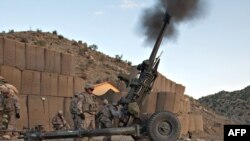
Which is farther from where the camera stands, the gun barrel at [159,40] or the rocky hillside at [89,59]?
the rocky hillside at [89,59]

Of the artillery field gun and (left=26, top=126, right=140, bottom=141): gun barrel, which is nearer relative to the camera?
(left=26, top=126, right=140, bottom=141): gun barrel

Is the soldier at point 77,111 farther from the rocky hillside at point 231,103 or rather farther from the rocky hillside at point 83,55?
the rocky hillside at point 231,103

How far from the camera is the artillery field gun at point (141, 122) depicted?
11250 mm

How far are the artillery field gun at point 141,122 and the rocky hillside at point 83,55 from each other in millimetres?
24055

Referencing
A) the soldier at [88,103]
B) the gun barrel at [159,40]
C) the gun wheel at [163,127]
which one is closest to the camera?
the gun wheel at [163,127]

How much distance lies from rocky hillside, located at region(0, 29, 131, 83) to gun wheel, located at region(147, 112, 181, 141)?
25.6m

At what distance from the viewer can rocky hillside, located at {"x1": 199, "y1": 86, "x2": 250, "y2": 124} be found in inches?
2538

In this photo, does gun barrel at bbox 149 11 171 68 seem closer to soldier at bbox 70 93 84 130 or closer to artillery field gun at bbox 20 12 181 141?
artillery field gun at bbox 20 12 181 141

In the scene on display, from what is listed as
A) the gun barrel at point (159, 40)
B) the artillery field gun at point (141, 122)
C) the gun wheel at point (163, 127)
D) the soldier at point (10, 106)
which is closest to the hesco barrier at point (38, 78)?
the soldier at point (10, 106)

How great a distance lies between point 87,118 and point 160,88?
1510cm

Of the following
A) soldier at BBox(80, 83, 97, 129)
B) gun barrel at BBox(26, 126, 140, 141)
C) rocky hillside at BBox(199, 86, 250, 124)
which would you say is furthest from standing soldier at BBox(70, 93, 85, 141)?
rocky hillside at BBox(199, 86, 250, 124)

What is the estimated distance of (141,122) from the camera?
13094mm

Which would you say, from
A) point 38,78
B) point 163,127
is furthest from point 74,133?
point 38,78

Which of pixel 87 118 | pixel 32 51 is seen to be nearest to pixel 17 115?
pixel 87 118
